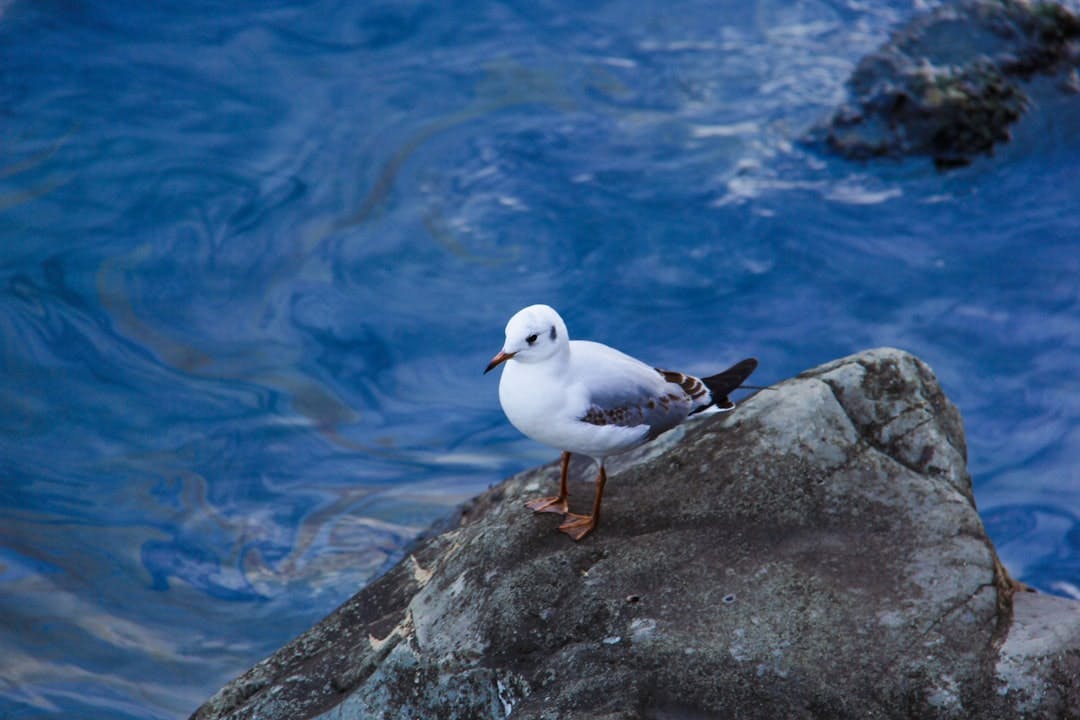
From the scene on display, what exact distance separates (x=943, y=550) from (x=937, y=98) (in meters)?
6.23

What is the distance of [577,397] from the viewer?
394 cm

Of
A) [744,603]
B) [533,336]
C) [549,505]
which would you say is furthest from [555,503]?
[744,603]

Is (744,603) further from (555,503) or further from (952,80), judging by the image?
(952,80)

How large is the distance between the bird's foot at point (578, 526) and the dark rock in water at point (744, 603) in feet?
0.13

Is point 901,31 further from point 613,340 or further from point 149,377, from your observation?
point 149,377

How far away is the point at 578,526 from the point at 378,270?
5.47 m

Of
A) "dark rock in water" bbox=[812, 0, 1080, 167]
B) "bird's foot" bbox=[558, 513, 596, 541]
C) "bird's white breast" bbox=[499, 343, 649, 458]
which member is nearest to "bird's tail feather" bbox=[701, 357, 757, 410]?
"bird's white breast" bbox=[499, 343, 649, 458]

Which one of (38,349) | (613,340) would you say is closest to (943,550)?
(613,340)

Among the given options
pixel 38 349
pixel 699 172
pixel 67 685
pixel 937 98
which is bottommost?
pixel 67 685

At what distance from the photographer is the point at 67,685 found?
618cm

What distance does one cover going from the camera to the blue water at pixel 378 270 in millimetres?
7090

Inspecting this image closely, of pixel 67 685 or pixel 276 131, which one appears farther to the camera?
pixel 276 131

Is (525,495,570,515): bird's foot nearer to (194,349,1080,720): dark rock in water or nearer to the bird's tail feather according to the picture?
(194,349,1080,720): dark rock in water

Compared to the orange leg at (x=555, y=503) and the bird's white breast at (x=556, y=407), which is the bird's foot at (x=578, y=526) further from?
the bird's white breast at (x=556, y=407)
